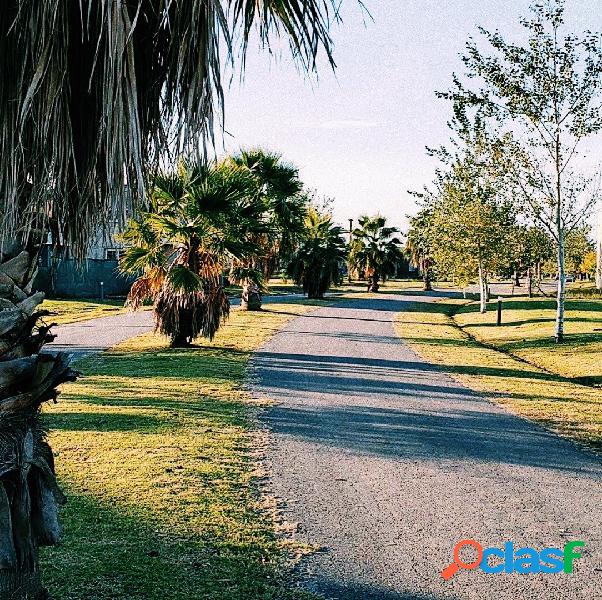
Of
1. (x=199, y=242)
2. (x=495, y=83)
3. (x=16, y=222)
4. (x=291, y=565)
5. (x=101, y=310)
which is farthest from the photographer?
(x=101, y=310)

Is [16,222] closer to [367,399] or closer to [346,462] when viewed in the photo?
[346,462]

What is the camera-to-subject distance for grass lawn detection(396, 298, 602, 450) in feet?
35.2

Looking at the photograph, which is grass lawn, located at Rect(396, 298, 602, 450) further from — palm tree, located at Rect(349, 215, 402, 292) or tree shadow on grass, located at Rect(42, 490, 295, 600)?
palm tree, located at Rect(349, 215, 402, 292)

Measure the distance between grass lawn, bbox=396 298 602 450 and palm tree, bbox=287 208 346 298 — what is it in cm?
920

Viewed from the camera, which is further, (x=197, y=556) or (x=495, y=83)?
(x=495, y=83)

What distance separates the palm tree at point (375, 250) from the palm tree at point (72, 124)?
48937mm

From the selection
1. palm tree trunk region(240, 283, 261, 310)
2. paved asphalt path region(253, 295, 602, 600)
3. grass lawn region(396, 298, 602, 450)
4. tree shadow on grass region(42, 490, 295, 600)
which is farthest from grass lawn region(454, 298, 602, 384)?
tree shadow on grass region(42, 490, 295, 600)

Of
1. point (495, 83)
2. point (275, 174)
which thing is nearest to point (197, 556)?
point (495, 83)

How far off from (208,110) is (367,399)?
803cm

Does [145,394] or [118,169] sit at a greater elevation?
[118,169]

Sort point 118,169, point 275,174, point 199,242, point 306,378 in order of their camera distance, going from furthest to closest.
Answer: point 275,174, point 199,242, point 306,378, point 118,169

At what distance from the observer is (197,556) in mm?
5137

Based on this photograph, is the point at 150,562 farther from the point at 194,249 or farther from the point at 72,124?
the point at 194,249

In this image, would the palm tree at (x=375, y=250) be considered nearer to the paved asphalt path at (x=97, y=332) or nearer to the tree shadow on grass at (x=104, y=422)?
the paved asphalt path at (x=97, y=332)
